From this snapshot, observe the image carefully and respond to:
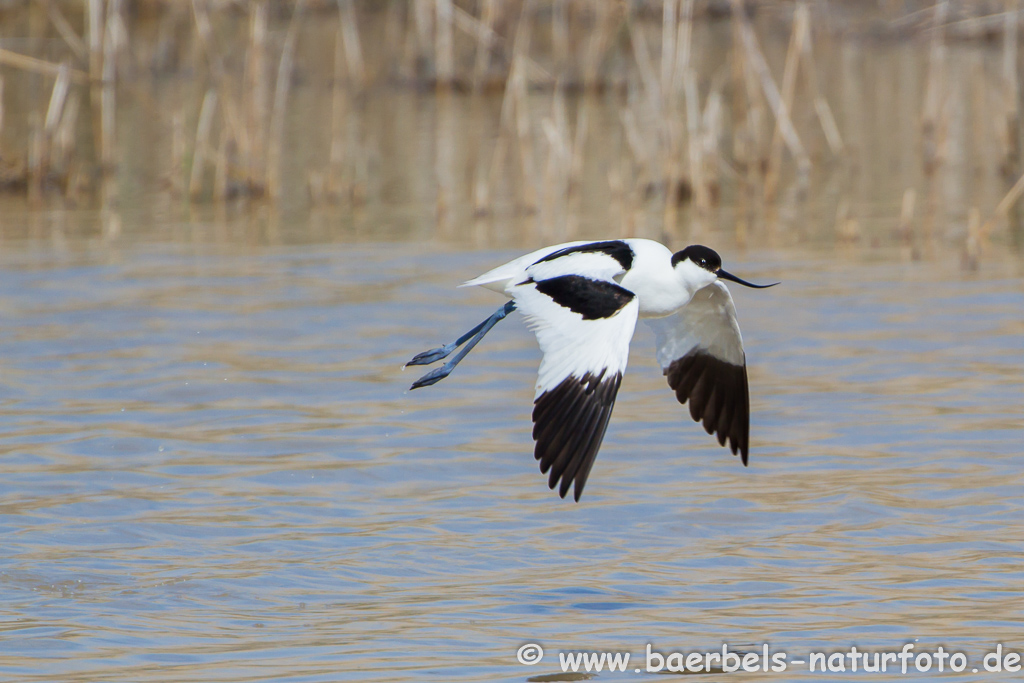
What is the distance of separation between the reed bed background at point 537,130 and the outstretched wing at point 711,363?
4666 mm

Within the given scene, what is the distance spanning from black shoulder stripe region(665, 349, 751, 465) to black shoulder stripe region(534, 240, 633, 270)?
53 cm

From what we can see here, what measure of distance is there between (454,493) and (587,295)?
1257 millimetres

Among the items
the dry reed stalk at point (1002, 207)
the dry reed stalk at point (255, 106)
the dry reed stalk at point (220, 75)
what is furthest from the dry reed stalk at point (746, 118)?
the dry reed stalk at point (220, 75)

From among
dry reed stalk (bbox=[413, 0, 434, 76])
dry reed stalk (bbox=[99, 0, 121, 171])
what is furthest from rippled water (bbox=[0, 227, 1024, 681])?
dry reed stalk (bbox=[413, 0, 434, 76])

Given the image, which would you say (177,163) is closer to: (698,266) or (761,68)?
(761,68)

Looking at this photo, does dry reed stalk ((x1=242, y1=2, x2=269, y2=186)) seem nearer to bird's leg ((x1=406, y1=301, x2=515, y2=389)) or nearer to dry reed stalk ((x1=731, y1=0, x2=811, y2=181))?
dry reed stalk ((x1=731, y1=0, x2=811, y2=181))

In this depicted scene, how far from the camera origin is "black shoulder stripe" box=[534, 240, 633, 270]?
18.6 ft

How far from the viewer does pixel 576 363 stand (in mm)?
4938

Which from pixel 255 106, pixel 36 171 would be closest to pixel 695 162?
pixel 255 106

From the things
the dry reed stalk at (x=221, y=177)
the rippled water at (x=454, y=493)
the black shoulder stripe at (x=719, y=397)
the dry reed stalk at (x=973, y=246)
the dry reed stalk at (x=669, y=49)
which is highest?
the dry reed stalk at (x=669, y=49)

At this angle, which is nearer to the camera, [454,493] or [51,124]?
[454,493]

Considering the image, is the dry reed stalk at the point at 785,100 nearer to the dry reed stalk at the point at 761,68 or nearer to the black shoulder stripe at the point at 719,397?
the dry reed stalk at the point at 761,68

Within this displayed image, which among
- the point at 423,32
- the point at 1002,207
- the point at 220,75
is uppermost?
the point at 423,32

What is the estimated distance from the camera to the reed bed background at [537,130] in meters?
12.0
